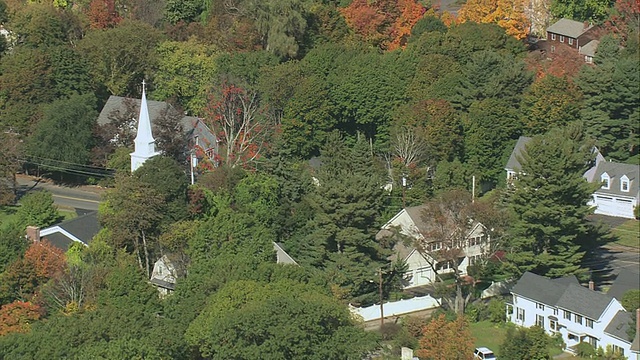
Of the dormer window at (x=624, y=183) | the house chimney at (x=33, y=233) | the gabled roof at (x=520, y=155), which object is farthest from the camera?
the gabled roof at (x=520, y=155)

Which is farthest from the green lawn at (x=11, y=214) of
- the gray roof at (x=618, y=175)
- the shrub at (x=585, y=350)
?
the shrub at (x=585, y=350)

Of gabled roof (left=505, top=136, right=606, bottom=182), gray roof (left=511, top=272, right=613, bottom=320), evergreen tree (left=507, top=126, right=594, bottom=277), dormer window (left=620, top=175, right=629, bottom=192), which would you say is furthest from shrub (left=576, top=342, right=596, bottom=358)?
gabled roof (left=505, top=136, right=606, bottom=182)

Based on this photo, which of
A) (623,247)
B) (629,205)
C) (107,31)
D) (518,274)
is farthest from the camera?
(107,31)

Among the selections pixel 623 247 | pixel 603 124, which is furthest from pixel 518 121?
pixel 623 247

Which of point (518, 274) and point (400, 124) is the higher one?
point (400, 124)

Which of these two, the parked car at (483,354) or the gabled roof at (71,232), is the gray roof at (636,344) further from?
the gabled roof at (71,232)

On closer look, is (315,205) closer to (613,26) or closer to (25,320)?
(25,320)
